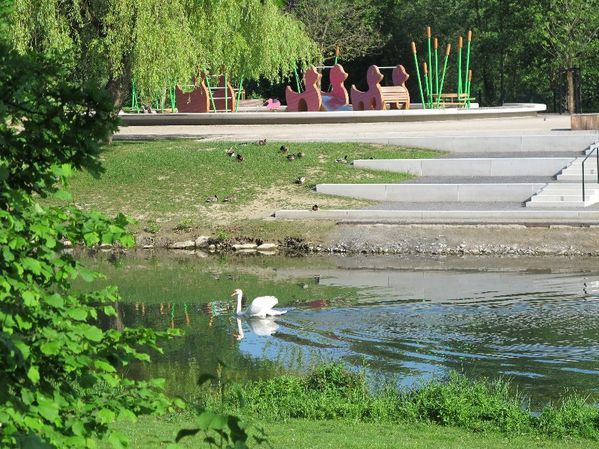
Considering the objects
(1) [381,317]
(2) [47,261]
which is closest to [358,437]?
(2) [47,261]

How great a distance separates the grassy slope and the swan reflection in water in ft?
19.0

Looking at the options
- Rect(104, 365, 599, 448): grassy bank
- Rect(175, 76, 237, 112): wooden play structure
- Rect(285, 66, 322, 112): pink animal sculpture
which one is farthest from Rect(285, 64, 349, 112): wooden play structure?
Rect(104, 365, 599, 448): grassy bank

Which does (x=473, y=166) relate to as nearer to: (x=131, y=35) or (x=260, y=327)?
(x=131, y=35)

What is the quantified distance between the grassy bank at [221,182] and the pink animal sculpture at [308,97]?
10.4 meters

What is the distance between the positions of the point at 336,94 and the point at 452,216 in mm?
19593

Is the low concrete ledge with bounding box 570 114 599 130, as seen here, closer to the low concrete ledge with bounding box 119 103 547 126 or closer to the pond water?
the low concrete ledge with bounding box 119 103 547 126

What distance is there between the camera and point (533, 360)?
14875 mm

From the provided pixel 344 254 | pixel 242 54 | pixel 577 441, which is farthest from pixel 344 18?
pixel 577 441

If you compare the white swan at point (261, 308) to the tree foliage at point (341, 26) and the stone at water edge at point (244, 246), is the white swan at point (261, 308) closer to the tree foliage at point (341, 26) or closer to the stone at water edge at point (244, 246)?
the stone at water edge at point (244, 246)

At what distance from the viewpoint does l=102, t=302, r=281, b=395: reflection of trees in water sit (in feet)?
47.0

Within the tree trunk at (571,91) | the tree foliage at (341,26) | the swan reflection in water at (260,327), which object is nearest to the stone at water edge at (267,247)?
the swan reflection in water at (260,327)

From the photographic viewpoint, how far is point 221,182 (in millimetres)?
30938

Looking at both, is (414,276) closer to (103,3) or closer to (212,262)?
(212,262)

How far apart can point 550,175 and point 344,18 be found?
28919mm
